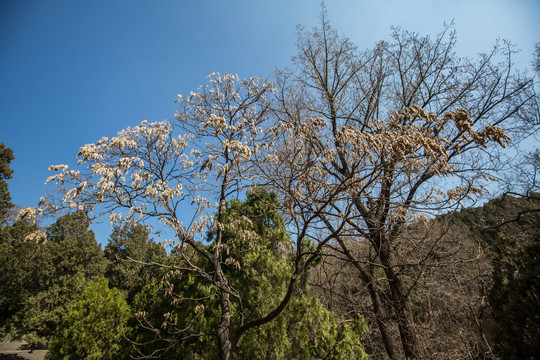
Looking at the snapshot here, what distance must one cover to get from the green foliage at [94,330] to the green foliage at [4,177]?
56.6 feet

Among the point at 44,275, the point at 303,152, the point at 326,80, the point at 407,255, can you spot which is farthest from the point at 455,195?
the point at 44,275

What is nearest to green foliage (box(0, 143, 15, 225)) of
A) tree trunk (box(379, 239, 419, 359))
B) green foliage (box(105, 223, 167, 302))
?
green foliage (box(105, 223, 167, 302))

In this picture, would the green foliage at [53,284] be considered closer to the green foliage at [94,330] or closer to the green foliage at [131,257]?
the green foliage at [131,257]

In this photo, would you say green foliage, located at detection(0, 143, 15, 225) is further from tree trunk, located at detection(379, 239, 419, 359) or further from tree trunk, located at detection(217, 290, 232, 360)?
tree trunk, located at detection(379, 239, 419, 359)

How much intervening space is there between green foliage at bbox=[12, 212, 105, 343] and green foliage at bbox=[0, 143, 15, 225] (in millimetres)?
5042

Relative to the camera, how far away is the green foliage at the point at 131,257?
21750mm

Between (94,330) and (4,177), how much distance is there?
21.9 metres

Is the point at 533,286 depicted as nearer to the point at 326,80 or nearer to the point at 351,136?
the point at 351,136

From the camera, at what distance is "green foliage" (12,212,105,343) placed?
48.1 ft

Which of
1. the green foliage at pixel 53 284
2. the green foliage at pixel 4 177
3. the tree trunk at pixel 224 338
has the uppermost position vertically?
the green foliage at pixel 4 177

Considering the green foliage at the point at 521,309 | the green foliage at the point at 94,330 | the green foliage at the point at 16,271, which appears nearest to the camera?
the green foliage at the point at 521,309

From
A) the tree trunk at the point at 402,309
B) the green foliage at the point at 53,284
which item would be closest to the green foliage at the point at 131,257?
the green foliage at the point at 53,284

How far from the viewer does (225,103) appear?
5238 mm

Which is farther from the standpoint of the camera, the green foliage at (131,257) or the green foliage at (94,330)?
the green foliage at (131,257)
